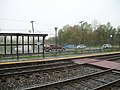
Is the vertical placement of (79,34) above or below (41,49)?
above

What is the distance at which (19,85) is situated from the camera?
20.1ft

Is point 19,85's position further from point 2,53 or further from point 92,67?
point 2,53

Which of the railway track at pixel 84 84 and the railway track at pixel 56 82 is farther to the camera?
the railway track at pixel 56 82

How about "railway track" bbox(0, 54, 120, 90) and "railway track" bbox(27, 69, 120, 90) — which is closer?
"railway track" bbox(27, 69, 120, 90)

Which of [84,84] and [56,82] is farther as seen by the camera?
[84,84]

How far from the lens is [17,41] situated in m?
15.1

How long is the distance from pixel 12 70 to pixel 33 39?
26.0 feet

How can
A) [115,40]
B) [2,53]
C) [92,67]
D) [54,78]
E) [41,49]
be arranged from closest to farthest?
[54,78] → [92,67] → [2,53] → [41,49] → [115,40]

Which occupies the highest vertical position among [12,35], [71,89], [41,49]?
[12,35]

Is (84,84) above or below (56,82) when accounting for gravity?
below

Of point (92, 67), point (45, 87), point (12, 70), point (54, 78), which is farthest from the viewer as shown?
point (92, 67)

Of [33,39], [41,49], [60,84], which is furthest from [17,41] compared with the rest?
[60,84]

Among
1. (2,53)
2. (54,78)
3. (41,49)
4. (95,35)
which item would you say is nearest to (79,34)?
(95,35)

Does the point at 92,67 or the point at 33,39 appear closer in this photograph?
the point at 92,67
